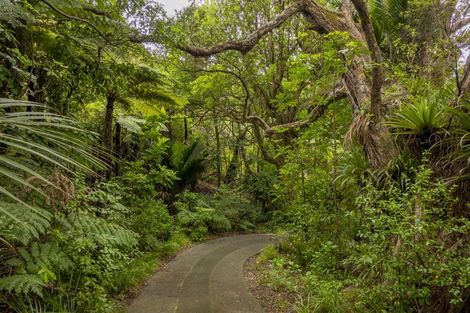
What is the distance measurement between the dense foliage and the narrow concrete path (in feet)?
1.18

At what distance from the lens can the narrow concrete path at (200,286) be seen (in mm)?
4660

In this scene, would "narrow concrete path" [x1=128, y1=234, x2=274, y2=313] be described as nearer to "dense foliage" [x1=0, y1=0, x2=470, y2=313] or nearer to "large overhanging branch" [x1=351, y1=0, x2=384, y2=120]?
"dense foliage" [x1=0, y1=0, x2=470, y2=313]

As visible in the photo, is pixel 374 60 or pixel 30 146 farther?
pixel 374 60

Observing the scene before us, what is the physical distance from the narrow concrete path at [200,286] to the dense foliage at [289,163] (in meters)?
0.36

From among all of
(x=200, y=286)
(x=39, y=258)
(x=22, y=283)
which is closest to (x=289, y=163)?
(x=200, y=286)

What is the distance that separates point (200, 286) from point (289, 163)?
3.36m

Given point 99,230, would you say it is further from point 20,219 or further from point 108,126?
point 108,126

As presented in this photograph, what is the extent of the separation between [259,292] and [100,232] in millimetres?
2918

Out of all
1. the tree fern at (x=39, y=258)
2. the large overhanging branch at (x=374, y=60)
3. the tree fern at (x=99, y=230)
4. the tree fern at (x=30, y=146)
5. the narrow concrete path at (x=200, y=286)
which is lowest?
the narrow concrete path at (x=200, y=286)

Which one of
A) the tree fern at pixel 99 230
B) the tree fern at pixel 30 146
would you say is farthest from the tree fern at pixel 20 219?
the tree fern at pixel 99 230

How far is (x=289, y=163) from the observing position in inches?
298

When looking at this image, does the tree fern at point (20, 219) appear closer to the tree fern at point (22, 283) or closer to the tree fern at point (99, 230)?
the tree fern at point (22, 283)

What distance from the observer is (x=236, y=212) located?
12266 millimetres

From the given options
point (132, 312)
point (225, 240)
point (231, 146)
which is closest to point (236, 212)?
point (225, 240)
